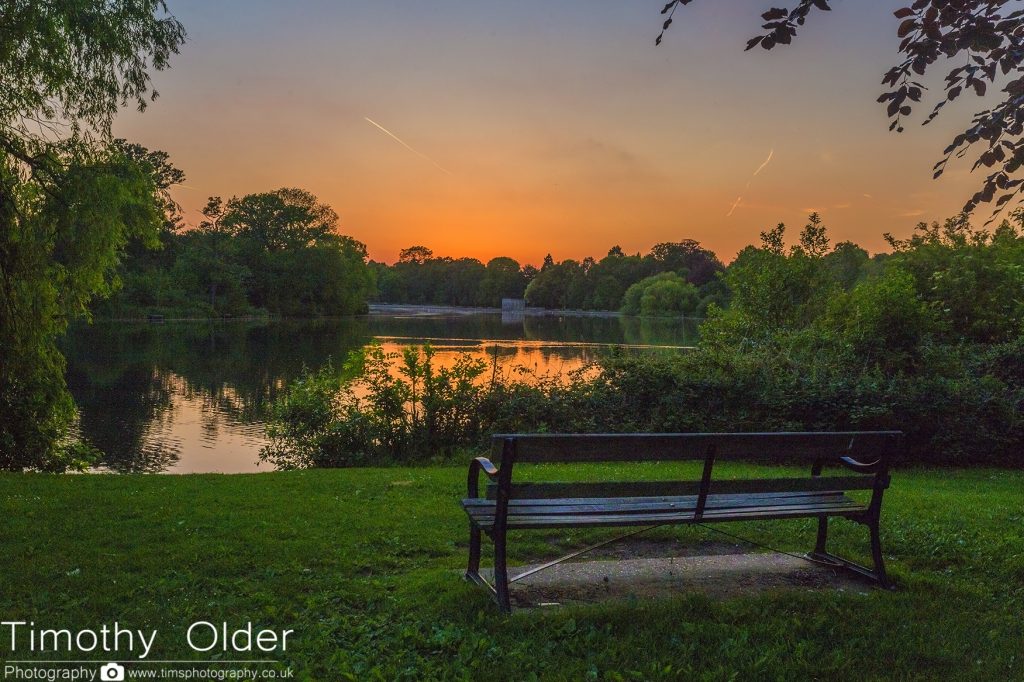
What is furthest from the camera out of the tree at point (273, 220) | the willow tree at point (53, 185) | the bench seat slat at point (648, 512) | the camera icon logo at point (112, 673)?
the tree at point (273, 220)

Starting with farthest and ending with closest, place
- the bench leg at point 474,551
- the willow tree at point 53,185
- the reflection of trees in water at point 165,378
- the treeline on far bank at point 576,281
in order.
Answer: the treeline on far bank at point 576,281
the reflection of trees in water at point 165,378
the willow tree at point 53,185
the bench leg at point 474,551

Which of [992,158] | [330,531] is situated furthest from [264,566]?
[992,158]

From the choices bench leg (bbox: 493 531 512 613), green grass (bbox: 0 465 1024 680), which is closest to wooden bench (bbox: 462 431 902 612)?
bench leg (bbox: 493 531 512 613)

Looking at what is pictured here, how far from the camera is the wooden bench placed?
13.2 feet

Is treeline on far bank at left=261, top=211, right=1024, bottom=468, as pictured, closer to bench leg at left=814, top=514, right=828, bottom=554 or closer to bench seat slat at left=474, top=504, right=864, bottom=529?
bench leg at left=814, top=514, right=828, bottom=554

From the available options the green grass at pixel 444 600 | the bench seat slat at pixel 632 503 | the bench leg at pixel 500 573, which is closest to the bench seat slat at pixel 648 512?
the bench seat slat at pixel 632 503

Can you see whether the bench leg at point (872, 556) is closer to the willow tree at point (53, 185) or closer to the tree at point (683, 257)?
the willow tree at point (53, 185)

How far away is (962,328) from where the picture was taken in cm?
1973

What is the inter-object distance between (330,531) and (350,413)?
7.12 meters

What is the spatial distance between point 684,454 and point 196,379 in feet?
85.4

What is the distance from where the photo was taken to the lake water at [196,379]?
15.5m

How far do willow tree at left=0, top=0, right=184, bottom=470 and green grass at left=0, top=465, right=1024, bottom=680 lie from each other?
229 inches

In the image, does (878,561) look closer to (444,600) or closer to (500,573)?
(500,573)

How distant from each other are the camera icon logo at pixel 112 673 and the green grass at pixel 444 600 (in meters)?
0.17
